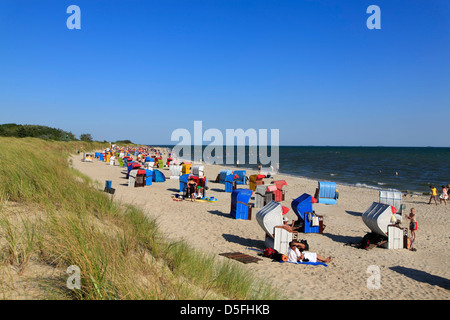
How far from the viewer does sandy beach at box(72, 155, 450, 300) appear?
20.3 ft

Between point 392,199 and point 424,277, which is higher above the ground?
point 392,199

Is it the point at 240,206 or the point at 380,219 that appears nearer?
the point at 380,219

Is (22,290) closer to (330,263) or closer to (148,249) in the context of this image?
(148,249)

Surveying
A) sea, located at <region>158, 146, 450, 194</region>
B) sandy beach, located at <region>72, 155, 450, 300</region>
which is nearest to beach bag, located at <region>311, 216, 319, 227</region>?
sandy beach, located at <region>72, 155, 450, 300</region>

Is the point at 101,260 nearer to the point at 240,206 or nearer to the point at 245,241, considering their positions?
the point at 245,241

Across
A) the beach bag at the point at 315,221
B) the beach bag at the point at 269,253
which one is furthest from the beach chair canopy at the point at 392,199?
the beach bag at the point at 269,253

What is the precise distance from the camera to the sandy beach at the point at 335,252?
619 cm

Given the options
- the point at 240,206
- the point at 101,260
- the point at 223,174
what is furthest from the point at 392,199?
the point at 101,260

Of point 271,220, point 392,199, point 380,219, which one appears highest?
point 271,220

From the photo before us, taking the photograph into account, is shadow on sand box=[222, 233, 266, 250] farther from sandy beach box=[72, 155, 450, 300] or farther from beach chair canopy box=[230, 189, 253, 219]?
beach chair canopy box=[230, 189, 253, 219]

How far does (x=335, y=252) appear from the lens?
28.6 feet

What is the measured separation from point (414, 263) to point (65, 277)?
8.68 m

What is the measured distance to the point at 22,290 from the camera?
2900mm
